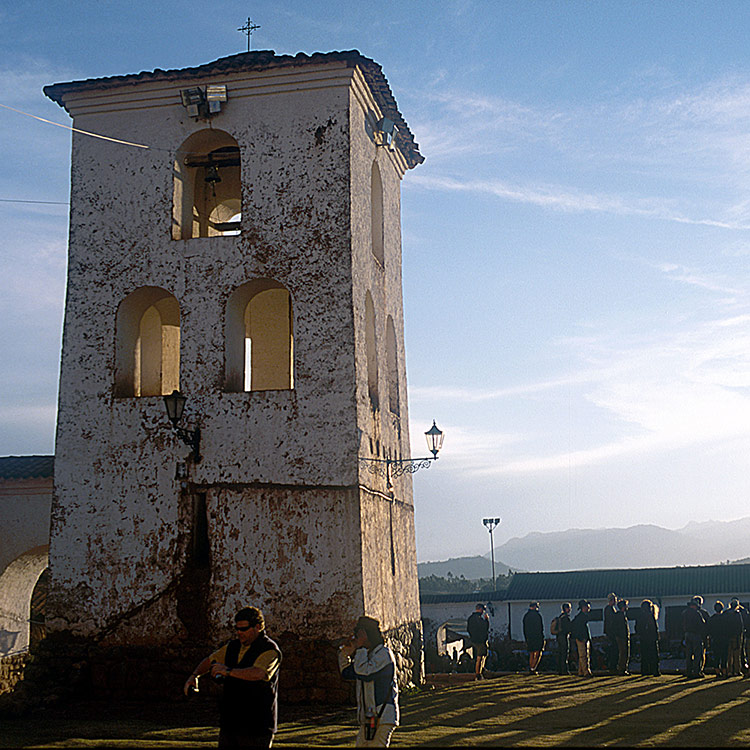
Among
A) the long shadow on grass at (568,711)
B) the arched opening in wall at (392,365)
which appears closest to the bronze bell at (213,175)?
the arched opening in wall at (392,365)

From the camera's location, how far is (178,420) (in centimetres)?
1279

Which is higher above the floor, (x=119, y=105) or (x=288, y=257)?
(x=119, y=105)

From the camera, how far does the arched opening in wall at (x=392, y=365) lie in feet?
52.7

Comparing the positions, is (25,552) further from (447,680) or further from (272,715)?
(272,715)

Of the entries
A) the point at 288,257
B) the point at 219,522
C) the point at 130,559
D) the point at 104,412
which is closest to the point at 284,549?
the point at 219,522

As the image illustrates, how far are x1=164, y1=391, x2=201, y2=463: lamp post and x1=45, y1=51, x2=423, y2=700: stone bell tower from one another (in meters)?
0.10

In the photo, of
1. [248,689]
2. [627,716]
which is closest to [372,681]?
[248,689]

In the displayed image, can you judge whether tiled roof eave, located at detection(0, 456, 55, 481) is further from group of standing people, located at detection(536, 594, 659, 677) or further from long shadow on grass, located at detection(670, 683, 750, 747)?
long shadow on grass, located at detection(670, 683, 750, 747)

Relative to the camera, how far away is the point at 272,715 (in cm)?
645

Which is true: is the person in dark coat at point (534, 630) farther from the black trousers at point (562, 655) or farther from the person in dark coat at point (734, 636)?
the person in dark coat at point (734, 636)

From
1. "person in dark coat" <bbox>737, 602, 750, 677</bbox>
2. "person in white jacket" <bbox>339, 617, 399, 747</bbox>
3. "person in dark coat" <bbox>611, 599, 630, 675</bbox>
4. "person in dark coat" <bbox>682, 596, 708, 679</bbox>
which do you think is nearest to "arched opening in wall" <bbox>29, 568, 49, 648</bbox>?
"person in dark coat" <bbox>611, 599, 630, 675</bbox>

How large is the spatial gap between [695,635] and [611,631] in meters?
1.59

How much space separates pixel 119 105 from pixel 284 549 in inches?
293

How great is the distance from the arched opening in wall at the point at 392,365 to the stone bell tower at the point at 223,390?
0.52m
